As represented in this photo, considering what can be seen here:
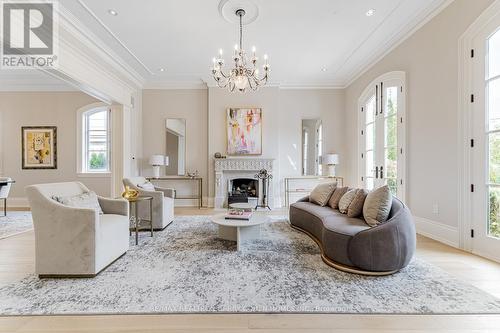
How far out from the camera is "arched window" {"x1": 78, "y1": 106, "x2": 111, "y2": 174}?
7.12 m

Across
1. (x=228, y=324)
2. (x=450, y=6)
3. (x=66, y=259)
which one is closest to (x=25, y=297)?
(x=66, y=259)

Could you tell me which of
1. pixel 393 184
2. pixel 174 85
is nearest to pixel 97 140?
pixel 174 85

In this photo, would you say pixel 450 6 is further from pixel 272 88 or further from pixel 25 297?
pixel 25 297

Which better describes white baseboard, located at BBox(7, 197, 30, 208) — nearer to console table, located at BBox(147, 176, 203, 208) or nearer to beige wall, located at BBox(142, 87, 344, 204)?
beige wall, located at BBox(142, 87, 344, 204)

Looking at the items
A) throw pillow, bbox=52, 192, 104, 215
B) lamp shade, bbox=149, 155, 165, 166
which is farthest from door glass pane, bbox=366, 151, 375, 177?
throw pillow, bbox=52, 192, 104, 215

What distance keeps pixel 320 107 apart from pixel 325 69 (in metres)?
1.20

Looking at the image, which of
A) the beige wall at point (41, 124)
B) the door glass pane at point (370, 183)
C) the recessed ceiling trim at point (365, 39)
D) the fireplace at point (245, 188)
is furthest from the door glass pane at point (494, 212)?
the beige wall at point (41, 124)

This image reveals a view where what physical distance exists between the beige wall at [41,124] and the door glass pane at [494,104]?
313 inches

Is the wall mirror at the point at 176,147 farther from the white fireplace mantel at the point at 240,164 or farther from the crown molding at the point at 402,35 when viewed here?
the crown molding at the point at 402,35

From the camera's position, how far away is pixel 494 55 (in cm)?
293

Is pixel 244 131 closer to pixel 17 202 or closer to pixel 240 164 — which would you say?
pixel 240 164

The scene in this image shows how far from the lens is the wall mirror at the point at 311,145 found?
710 centimetres

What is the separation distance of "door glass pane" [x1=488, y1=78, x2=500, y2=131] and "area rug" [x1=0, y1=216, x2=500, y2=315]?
5.97 feet

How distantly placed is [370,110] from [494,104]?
283 centimetres
